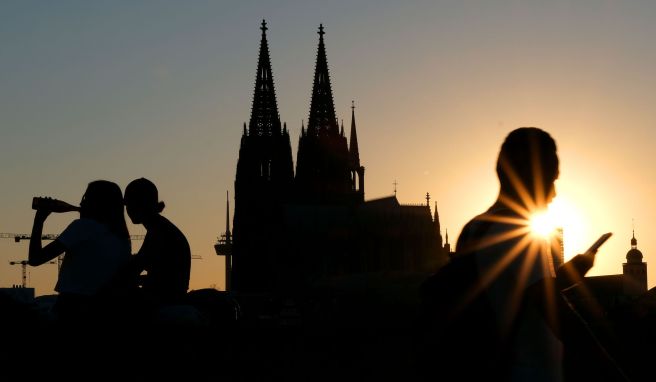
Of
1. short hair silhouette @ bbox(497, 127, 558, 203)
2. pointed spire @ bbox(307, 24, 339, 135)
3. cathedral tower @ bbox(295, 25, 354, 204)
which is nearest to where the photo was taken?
short hair silhouette @ bbox(497, 127, 558, 203)

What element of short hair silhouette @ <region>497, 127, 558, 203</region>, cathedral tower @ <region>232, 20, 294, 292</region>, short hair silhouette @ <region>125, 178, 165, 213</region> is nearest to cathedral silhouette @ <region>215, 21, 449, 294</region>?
cathedral tower @ <region>232, 20, 294, 292</region>

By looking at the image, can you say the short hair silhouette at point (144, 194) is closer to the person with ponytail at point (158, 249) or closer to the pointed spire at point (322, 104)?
the person with ponytail at point (158, 249)

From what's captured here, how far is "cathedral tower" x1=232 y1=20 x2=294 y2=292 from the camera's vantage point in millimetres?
96688

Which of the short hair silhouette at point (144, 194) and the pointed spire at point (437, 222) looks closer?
the short hair silhouette at point (144, 194)

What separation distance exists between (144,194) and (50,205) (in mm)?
808

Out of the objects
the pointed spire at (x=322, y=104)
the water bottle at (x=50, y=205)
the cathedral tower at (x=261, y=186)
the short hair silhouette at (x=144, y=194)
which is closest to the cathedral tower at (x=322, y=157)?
the pointed spire at (x=322, y=104)

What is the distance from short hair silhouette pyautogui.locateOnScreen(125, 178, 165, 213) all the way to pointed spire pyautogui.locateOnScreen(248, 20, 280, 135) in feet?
302

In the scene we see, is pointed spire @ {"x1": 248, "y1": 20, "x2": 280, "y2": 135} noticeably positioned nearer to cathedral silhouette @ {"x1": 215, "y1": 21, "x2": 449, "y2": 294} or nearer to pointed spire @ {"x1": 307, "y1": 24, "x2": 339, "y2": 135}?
cathedral silhouette @ {"x1": 215, "y1": 21, "x2": 449, "y2": 294}

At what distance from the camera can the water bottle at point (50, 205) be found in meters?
5.49

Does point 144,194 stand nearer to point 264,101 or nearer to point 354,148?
point 264,101

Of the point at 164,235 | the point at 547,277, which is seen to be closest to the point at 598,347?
the point at 547,277

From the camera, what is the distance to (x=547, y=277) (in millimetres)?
3734

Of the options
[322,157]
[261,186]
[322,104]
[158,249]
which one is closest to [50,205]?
[158,249]

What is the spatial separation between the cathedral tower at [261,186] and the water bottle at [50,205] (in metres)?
90.0
